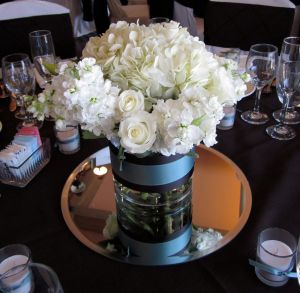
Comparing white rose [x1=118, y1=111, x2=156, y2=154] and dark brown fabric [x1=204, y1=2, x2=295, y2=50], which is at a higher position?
white rose [x1=118, y1=111, x2=156, y2=154]

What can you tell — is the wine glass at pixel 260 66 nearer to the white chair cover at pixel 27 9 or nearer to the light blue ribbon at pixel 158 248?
the light blue ribbon at pixel 158 248

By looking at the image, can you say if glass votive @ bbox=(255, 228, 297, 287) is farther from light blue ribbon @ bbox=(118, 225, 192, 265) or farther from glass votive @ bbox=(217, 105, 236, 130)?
glass votive @ bbox=(217, 105, 236, 130)

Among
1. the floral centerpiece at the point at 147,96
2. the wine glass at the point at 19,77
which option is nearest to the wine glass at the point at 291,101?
the floral centerpiece at the point at 147,96

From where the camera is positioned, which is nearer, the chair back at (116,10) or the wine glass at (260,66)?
the wine glass at (260,66)

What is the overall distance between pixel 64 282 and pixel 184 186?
315 millimetres

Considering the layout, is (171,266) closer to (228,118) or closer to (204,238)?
(204,238)

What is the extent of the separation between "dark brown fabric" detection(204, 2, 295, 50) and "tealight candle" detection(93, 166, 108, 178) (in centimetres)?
122

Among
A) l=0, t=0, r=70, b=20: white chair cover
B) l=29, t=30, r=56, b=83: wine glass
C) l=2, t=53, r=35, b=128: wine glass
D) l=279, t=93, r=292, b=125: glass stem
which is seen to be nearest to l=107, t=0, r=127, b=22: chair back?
l=0, t=0, r=70, b=20: white chair cover

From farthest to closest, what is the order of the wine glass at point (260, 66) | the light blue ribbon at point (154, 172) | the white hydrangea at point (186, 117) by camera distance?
the wine glass at point (260, 66), the light blue ribbon at point (154, 172), the white hydrangea at point (186, 117)

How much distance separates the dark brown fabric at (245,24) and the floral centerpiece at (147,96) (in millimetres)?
1262

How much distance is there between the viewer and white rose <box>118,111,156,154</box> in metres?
0.60

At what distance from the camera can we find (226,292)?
0.67 meters

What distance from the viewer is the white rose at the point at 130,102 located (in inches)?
24.0

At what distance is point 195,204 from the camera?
0.89 meters
